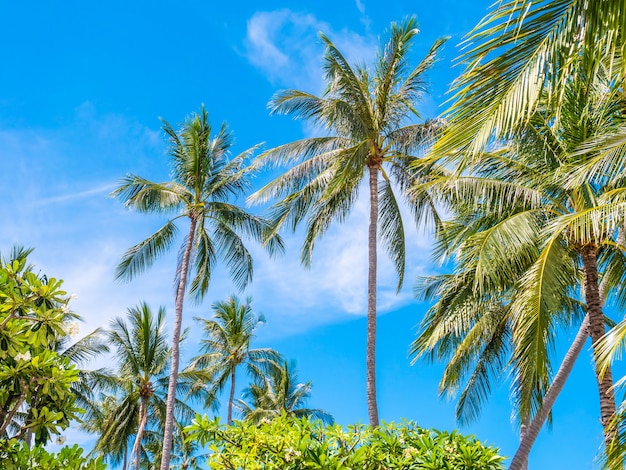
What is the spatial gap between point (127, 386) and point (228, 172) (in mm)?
9961

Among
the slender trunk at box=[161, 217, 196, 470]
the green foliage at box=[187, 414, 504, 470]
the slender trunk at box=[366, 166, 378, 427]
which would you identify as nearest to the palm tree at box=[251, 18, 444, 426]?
the slender trunk at box=[366, 166, 378, 427]

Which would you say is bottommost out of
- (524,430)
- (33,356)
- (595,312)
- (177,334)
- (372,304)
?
(33,356)

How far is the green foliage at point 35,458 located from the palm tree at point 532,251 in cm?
444

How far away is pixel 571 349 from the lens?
10.9 metres

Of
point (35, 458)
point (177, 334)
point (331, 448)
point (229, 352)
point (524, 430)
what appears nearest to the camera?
point (35, 458)

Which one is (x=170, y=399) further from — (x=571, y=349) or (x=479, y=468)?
(x=479, y=468)

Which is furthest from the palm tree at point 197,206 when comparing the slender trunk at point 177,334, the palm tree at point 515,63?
the palm tree at point 515,63

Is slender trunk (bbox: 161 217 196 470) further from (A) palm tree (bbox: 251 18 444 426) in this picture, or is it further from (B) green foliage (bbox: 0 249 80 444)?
(B) green foliage (bbox: 0 249 80 444)

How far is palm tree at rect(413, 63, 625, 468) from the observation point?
814 centimetres

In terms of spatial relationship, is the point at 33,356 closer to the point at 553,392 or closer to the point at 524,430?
the point at 553,392

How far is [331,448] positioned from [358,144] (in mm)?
8688

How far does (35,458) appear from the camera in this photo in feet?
15.1

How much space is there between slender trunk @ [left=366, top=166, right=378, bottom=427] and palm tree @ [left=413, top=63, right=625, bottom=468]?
975mm

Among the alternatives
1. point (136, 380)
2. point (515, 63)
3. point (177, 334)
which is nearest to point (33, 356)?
point (515, 63)
